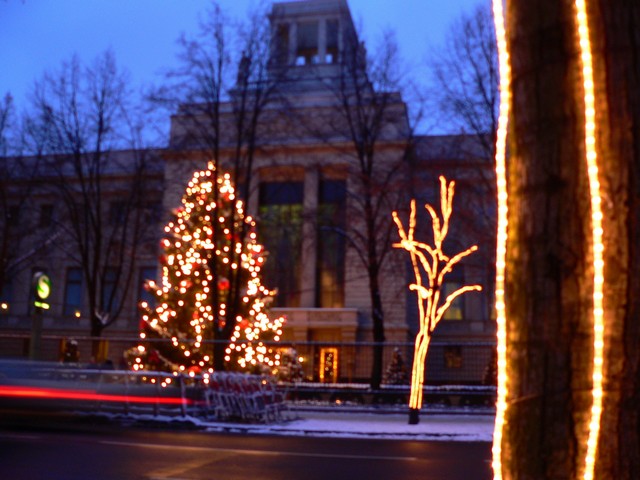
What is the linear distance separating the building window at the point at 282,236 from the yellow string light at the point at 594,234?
1248 inches

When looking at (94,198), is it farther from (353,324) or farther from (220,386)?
(220,386)

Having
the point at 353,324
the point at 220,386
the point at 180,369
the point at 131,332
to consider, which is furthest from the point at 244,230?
the point at 131,332

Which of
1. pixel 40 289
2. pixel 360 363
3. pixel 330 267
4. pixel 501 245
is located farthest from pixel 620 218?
pixel 330 267

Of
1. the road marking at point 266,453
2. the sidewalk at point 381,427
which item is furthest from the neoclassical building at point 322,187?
the road marking at point 266,453

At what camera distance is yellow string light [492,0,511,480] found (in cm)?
280

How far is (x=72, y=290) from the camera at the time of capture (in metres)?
44.0

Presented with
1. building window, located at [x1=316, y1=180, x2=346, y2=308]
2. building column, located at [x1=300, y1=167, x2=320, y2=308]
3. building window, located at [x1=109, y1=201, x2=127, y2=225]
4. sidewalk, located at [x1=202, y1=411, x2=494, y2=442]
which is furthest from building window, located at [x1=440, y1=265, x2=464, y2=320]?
sidewalk, located at [x1=202, y1=411, x2=494, y2=442]

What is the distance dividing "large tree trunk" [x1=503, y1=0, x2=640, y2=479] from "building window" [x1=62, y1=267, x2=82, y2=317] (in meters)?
43.4

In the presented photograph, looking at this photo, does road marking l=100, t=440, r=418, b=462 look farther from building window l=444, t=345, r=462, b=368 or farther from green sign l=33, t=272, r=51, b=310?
building window l=444, t=345, r=462, b=368

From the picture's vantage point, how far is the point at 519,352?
272 centimetres

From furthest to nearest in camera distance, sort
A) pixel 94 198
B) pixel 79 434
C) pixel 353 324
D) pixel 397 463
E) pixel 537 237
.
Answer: pixel 353 324 < pixel 94 198 < pixel 79 434 < pixel 397 463 < pixel 537 237

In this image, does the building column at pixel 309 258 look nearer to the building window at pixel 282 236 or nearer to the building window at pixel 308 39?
the building window at pixel 282 236

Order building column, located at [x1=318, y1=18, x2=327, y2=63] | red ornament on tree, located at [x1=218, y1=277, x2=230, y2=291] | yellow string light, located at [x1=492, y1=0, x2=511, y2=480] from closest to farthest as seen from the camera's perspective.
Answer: yellow string light, located at [x1=492, y1=0, x2=511, y2=480] → red ornament on tree, located at [x1=218, y1=277, x2=230, y2=291] → building column, located at [x1=318, y1=18, x2=327, y2=63]

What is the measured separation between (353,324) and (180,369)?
14801 millimetres
